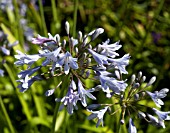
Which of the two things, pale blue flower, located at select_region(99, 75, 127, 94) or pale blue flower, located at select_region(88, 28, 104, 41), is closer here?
pale blue flower, located at select_region(99, 75, 127, 94)

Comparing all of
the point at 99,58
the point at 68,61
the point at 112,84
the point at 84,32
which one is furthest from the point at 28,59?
the point at 84,32

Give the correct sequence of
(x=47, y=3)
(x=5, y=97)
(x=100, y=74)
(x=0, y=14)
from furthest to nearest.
Answer: 1. (x=47, y=3)
2. (x=0, y=14)
3. (x=5, y=97)
4. (x=100, y=74)

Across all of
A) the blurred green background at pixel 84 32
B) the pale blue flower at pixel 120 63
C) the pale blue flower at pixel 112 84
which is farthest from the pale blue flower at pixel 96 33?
the blurred green background at pixel 84 32

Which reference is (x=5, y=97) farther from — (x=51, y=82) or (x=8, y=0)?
(x=8, y=0)

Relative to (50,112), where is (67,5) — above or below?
above

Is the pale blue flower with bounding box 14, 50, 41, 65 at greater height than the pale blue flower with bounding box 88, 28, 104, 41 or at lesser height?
lesser

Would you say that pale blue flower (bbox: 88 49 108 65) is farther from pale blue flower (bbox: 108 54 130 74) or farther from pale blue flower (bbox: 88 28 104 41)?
pale blue flower (bbox: 88 28 104 41)

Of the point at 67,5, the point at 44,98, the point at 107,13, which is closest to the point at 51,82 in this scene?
the point at 44,98

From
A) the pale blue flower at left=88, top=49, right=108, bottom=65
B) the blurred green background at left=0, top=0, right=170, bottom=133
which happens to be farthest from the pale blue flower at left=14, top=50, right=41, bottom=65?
the blurred green background at left=0, top=0, right=170, bottom=133

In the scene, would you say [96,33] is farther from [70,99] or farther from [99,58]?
[70,99]
